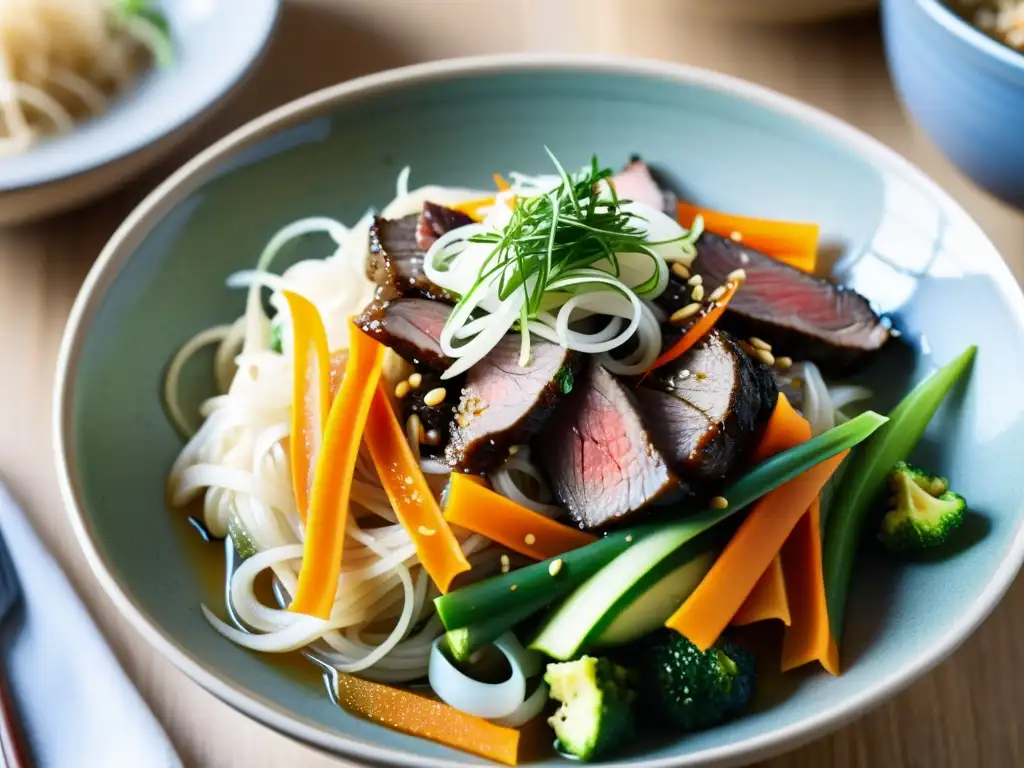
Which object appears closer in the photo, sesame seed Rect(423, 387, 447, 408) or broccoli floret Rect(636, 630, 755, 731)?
broccoli floret Rect(636, 630, 755, 731)

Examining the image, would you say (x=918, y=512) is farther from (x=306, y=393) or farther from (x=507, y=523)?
(x=306, y=393)

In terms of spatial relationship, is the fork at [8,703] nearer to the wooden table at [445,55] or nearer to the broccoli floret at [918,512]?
the wooden table at [445,55]

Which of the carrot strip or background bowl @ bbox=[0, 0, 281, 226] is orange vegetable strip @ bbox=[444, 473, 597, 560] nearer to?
the carrot strip

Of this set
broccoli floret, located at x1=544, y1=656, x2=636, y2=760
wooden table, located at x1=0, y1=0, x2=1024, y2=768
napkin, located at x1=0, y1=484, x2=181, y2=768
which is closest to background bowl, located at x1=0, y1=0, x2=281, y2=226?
wooden table, located at x1=0, y1=0, x2=1024, y2=768

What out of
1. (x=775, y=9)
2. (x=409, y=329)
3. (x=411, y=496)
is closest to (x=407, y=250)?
(x=409, y=329)

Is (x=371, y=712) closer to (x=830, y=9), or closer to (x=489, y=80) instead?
(x=489, y=80)

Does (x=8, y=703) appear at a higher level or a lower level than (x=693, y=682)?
lower
